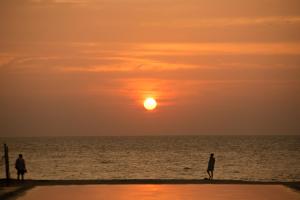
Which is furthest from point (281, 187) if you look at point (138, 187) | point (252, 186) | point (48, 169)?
point (48, 169)

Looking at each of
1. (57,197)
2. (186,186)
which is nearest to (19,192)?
(57,197)

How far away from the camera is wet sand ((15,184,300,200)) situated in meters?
27.1

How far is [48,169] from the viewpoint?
3187 inches

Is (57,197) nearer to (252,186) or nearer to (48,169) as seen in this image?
(252,186)

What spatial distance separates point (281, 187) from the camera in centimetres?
3225

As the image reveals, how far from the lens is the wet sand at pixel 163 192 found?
2710 centimetres

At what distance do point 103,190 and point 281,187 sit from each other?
7807 mm

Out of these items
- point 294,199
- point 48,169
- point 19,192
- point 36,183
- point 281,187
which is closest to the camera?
point 294,199

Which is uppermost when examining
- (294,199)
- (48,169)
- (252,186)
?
(48,169)

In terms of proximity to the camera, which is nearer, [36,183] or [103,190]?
[103,190]

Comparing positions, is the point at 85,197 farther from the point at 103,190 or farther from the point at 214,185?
the point at 214,185

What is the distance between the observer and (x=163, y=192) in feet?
96.9

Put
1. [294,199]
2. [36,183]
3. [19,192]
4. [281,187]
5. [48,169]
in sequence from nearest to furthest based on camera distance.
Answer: [294,199]
[19,192]
[281,187]
[36,183]
[48,169]

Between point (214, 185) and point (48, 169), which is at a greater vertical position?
point (48, 169)
